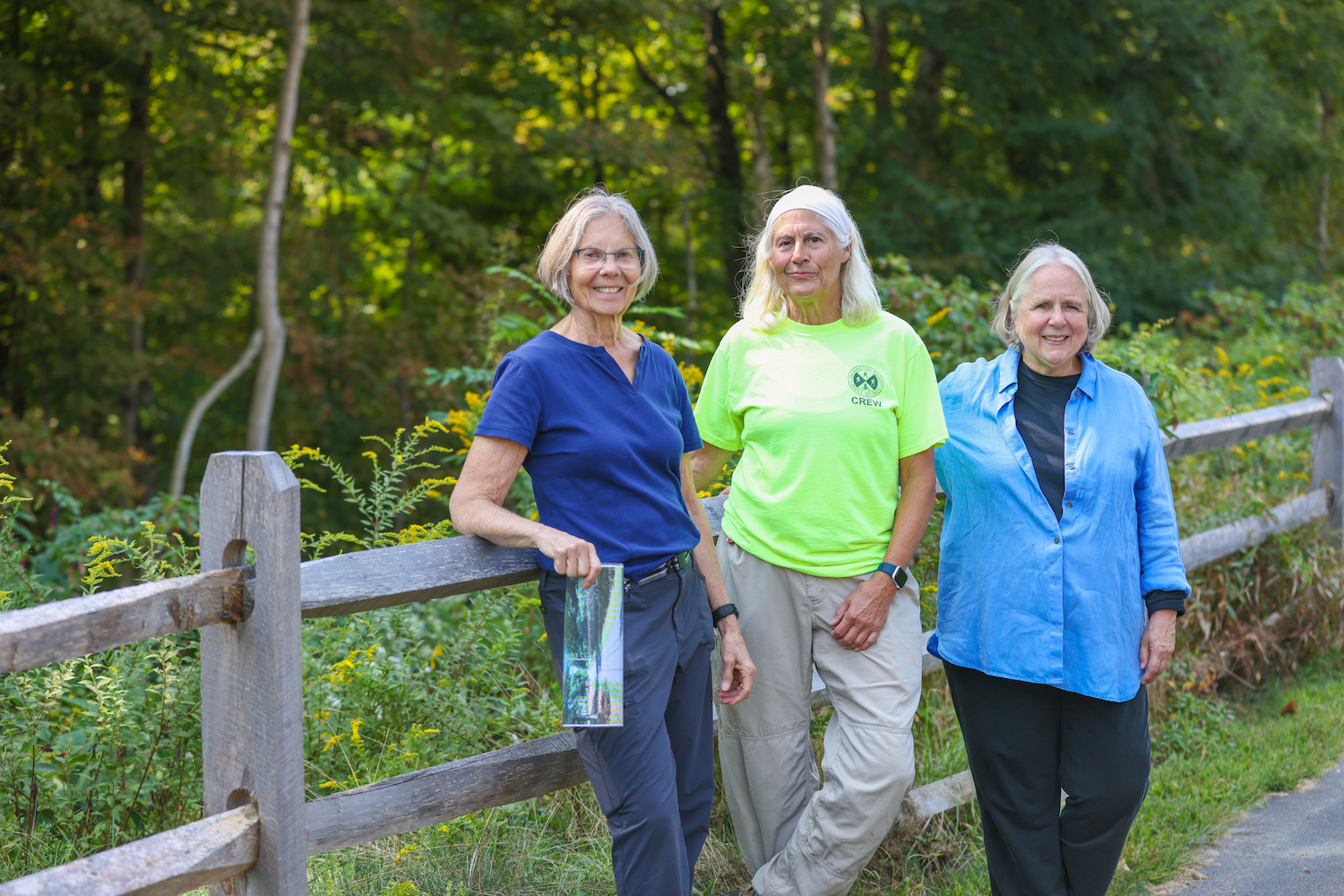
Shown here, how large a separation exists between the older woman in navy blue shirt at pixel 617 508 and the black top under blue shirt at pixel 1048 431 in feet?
3.23

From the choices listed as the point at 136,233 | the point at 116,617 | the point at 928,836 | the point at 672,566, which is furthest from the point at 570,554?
the point at 136,233

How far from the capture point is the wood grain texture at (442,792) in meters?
2.35

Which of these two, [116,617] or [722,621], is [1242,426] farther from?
[116,617]

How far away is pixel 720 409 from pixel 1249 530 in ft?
11.2

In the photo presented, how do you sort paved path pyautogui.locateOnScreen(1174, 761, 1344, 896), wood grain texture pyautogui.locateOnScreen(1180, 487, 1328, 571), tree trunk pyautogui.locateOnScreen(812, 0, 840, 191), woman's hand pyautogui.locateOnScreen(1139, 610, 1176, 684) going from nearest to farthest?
woman's hand pyautogui.locateOnScreen(1139, 610, 1176, 684), paved path pyautogui.locateOnScreen(1174, 761, 1344, 896), wood grain texture pyautogui.locateOnScreen(1180, 487, 1328, 571), tree trunk pyautogui.locateOnScreen(812, 0, 840, 191)

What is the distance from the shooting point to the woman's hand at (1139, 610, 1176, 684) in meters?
2.82

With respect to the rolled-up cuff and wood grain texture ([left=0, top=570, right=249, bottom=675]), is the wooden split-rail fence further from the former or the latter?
the rolled-up cuff

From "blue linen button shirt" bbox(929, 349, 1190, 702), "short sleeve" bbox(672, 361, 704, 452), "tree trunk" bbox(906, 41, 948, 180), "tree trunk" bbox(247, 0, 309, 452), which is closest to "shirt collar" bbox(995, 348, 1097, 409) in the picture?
"blue linen button shirt" bbox(929, 349, 1190, 702)

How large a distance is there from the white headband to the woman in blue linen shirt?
0.54m

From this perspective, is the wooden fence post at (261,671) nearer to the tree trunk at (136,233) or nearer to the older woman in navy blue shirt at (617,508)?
the older woman in navy blue shirt at (617,508)

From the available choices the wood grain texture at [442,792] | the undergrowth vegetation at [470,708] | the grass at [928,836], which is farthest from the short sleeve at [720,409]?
the grass at [928,836]

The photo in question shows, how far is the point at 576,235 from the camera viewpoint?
100.0 inches

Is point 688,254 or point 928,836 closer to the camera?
point 928,836

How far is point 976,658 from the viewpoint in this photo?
2.92 meters
